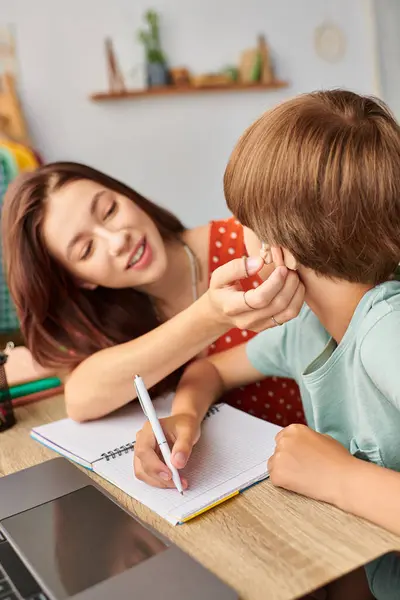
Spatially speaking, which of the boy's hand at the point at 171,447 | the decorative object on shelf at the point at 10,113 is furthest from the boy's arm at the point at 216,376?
the decorative object on shelf at the point at 10,113

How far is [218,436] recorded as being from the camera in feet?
3.12

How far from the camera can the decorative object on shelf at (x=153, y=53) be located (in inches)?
122

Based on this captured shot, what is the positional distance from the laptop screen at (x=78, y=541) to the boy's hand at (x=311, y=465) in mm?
173

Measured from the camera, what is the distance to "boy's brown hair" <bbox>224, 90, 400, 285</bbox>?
778 millimetres

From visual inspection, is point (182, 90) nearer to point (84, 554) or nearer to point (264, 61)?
point (264, 61)

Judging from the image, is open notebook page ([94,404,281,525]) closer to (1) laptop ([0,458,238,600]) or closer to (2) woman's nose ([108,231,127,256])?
(1) laptop ([0,458,238,600])

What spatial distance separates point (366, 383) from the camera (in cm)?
84

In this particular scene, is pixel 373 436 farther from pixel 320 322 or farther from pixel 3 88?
pixel 3 88

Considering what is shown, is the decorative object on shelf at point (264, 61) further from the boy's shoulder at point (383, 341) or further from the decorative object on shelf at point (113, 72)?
the boy's shoulder at point (383, 341)

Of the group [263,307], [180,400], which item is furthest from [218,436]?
[263,307]

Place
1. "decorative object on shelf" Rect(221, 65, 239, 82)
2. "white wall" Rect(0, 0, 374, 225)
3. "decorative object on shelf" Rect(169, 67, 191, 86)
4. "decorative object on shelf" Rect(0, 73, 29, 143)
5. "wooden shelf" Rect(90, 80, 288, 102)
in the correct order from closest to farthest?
"decorative object on shelf" Rect(0, 73, 29, 143) < "white wall" Rect(0, 0, 374, 225) < "wooden shelf" Rect(90, 80, 288, 102) < "decorative object on shelf" Rect(169, 67, 191, 86) < "decorative object on shelf" Rect(221, 65, 239, 82)

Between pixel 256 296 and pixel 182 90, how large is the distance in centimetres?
254

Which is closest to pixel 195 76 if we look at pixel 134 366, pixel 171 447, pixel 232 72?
pixel 232 72

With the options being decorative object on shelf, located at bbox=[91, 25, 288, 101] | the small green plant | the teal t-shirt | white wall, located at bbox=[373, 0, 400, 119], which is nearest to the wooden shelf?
decorative object on shelf, located at bbox=[91, 25, 288, 101]
